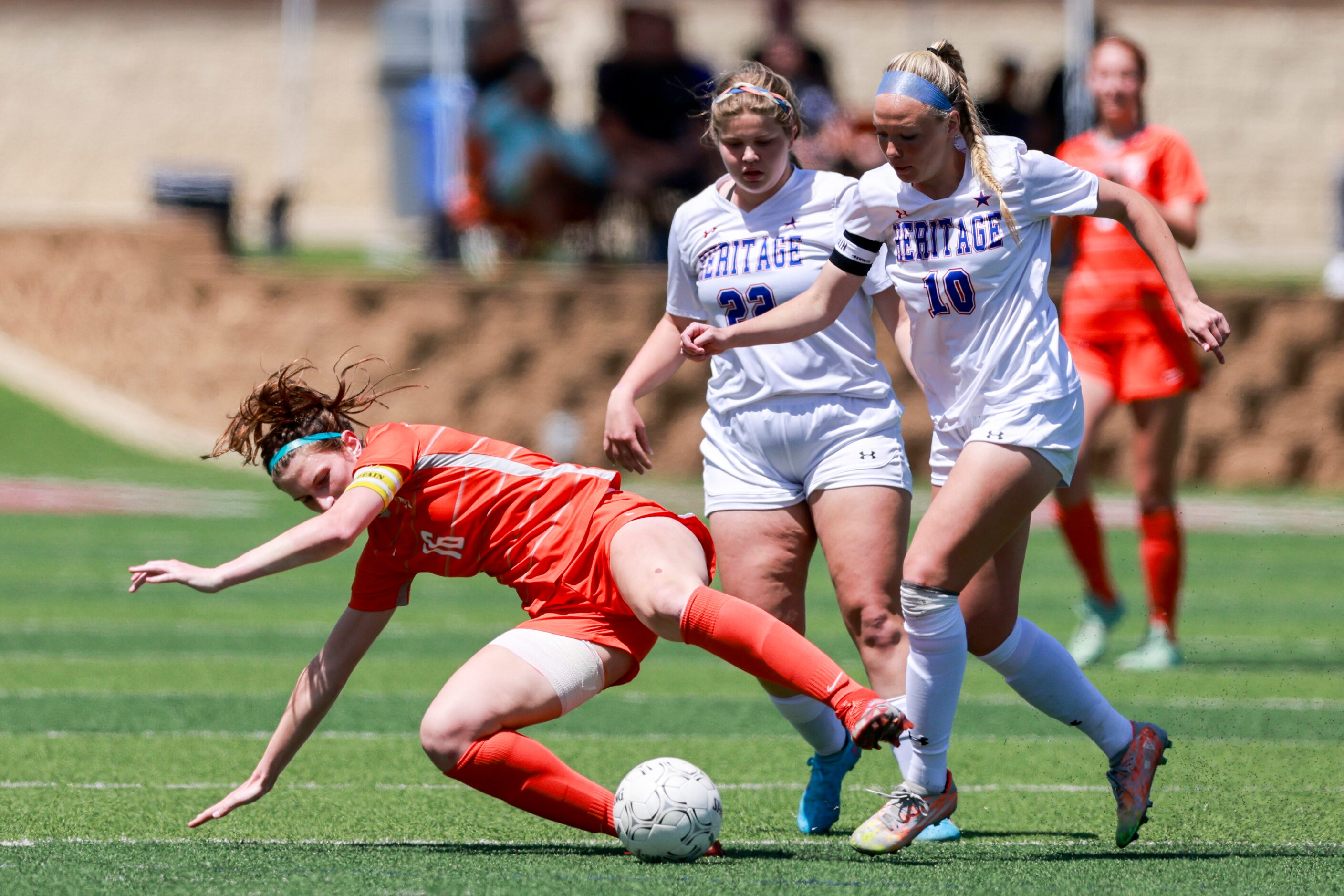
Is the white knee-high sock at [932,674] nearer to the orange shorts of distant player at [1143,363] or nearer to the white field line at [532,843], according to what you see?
the white field line at [532,843]

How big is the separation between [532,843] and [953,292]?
1.83 metres

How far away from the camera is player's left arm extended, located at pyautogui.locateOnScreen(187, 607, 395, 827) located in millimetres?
4789

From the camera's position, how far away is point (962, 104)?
15.5 feet

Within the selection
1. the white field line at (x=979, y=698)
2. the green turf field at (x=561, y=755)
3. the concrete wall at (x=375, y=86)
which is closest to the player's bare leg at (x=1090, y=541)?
the green turf field at (x=561, y=755)

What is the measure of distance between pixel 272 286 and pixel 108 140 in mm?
19163

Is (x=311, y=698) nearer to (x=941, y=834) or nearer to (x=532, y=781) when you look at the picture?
(x=532, y=781)

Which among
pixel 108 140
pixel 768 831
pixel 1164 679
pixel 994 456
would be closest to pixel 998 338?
pixel 994 456

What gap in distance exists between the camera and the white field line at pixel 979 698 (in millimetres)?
7344

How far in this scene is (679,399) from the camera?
16.8 meters

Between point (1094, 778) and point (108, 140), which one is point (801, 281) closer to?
point (1094, 778)

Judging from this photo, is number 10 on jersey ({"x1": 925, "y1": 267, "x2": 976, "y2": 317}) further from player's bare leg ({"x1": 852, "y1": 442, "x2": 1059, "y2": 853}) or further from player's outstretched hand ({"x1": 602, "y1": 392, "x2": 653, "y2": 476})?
player's outstretched hand ({"x1": 602, "y1": 392, "x2": 653, "y2": 476})

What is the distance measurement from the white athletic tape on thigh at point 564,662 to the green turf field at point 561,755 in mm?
418

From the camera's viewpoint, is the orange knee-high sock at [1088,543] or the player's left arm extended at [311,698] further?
the orange knee-high sock at [1088,543]

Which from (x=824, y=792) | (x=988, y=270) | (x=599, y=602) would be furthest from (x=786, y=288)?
(x=824, y=792)
